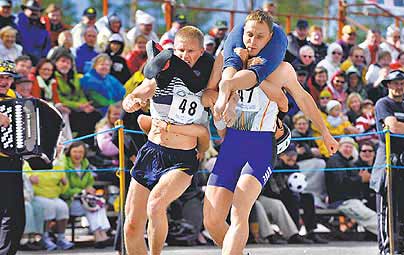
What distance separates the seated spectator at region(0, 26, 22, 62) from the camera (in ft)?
40.8

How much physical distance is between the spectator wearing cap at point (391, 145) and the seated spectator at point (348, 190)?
195cm

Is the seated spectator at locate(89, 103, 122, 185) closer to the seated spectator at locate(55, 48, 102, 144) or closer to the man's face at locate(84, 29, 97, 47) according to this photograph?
the seated spectator at locate(55, 48, 102, 144)

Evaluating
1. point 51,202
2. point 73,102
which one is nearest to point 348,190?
point 73,102

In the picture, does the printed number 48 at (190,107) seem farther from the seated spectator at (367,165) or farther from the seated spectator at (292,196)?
the seated spectator at (367,165)

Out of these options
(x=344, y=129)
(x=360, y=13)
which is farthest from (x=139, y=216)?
(x=360, y=13)

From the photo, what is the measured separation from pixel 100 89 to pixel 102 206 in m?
1.88

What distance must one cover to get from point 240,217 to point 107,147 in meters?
5.13

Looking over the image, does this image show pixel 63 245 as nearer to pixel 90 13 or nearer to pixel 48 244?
pixel 48 244

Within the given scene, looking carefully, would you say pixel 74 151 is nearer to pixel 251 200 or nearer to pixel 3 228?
pixel 3 228

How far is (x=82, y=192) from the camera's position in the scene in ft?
38.1

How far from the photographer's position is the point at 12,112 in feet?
28.9

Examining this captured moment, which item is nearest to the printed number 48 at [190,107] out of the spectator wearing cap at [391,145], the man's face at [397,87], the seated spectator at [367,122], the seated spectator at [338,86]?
the spectator wearing cap at [391,145]

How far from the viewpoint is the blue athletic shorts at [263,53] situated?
23.2ft

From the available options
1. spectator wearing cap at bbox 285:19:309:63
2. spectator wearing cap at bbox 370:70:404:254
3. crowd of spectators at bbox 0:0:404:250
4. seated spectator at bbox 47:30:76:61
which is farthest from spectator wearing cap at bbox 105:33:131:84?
spectator wearing cap at bbox 370:70:404:254
